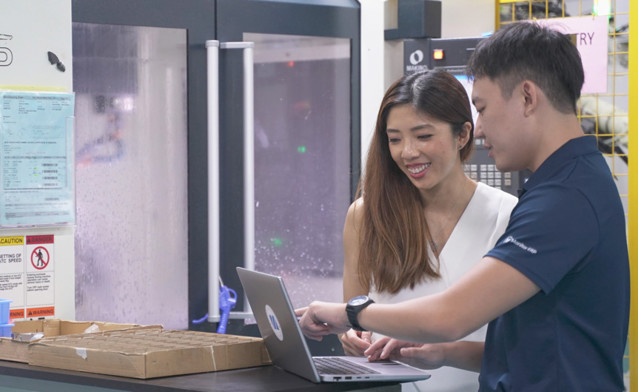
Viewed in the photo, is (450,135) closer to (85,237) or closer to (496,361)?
(496,361)

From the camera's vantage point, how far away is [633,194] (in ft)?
9.45

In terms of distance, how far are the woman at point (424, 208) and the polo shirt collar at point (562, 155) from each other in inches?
23.0

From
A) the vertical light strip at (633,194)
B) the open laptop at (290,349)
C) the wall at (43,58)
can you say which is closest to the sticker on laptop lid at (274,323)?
the open laptop at (290,349)

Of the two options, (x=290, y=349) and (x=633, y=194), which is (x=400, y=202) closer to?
(x=290, y=349)

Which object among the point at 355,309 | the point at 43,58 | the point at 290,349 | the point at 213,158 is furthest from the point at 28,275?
the point at 355,309

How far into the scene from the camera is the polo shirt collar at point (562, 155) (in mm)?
1312

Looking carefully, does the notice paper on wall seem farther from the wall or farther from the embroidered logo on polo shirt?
the embroidered logo on polo shirt

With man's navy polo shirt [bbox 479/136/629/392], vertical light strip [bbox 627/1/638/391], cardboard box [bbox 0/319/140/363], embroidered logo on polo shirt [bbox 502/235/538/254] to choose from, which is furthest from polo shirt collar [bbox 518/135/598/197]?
vertical light strip [bbox 627/1/638/391]

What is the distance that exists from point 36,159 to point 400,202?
94cm

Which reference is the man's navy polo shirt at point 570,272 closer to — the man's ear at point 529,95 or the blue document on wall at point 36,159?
the man's ear at point 529,95

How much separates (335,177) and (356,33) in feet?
1.68

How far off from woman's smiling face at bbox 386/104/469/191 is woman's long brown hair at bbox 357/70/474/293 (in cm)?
2

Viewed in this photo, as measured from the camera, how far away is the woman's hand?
6.13 feet

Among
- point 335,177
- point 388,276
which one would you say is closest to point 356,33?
point 335,177
